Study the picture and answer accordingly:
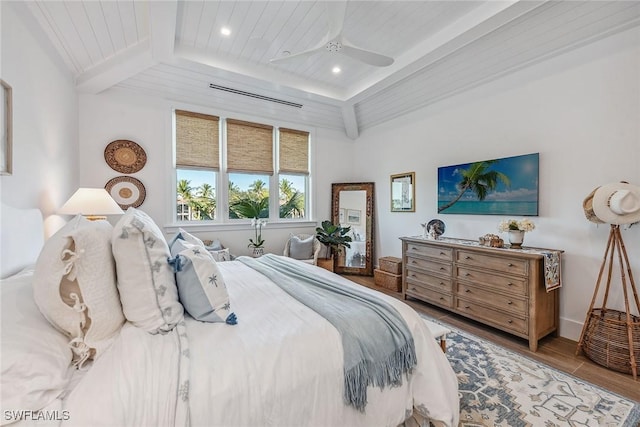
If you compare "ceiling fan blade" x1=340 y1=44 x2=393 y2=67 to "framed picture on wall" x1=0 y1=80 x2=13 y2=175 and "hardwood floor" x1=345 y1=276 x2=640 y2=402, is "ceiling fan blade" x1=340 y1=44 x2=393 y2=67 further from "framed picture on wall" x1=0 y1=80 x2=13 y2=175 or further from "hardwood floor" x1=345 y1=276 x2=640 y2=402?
"hardwood floor" x1=345 y1=276 x2=640 y2=402

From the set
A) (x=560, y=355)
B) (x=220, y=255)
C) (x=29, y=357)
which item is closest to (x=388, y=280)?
(x=560, y=355)

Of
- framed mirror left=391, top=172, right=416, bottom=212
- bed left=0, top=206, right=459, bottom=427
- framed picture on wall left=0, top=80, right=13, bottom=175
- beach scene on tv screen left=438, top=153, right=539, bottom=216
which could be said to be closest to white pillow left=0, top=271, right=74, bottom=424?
bed left=0, top=206, right=459, bottom=427

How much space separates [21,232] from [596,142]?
4495 millimetres

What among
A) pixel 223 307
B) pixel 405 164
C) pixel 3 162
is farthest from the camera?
pixel 405 164

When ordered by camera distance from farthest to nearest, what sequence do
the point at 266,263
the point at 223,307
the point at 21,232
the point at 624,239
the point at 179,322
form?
the point at 266,263 → the point at 624,239 → the point at 21,232 → the point at 223,307 → the point at 179,322

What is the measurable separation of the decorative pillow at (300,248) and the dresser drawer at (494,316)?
2242 millimetres

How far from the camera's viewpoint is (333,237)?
461cm

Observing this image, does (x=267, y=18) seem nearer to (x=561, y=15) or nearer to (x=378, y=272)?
(x=561, y=15)

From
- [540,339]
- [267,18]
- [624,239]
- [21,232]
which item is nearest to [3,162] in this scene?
[21,232]

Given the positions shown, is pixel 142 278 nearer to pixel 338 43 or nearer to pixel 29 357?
pixel 29 357

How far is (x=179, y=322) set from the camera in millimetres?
1190

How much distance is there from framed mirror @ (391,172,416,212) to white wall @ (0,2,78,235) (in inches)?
162

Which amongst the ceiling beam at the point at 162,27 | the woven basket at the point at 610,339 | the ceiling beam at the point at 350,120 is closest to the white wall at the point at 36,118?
the ceiling beam at the point at 162,27

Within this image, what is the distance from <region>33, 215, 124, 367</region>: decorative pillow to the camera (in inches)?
38.2
